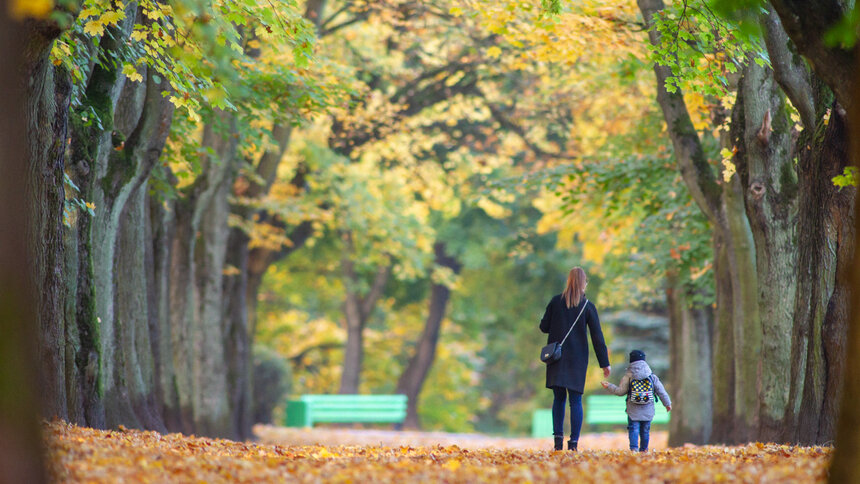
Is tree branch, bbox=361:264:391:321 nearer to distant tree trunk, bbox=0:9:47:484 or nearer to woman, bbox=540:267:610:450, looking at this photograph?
woman, bbox=540:267:610:450

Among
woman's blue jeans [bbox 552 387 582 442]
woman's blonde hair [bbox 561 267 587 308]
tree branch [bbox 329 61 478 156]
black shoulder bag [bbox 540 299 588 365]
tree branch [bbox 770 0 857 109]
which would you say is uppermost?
tree branch [bbox 329 61 478 156]

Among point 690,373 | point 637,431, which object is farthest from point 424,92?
point 637,431

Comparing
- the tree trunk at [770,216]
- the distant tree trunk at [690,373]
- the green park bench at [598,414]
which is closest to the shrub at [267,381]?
the green park bench at [598,414]

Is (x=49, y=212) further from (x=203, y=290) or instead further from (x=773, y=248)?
(x=203, y=290)

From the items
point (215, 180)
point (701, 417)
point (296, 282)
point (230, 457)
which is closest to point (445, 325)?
point (296, 282)

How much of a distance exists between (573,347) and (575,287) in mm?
575

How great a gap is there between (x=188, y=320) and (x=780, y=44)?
1013 centimetres

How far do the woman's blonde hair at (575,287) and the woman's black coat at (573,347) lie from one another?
0.10 meters

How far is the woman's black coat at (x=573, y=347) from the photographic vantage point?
9055mm

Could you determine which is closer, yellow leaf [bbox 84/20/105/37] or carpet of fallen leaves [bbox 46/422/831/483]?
carpet of fallen leaves [bbox 46/422/831/483]

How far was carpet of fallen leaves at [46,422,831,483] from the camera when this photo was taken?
5.61 m

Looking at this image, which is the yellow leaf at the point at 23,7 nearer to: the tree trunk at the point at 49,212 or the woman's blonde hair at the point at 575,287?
the tree trunk at the point at 49,212

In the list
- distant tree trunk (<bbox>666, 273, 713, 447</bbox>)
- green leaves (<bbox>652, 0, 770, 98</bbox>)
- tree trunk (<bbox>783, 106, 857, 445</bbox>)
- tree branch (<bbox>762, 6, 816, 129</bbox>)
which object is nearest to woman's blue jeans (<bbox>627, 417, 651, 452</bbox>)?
tree trunk (<bbox>783, 106, 857, 445</bbox>)

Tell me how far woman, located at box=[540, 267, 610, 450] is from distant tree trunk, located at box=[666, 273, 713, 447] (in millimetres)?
8355
